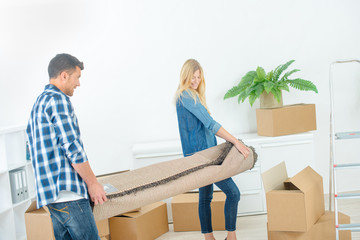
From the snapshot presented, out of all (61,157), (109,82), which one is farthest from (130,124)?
(61,157)

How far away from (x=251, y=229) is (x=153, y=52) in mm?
2033

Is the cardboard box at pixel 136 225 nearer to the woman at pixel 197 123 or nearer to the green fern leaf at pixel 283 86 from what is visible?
the woman at pixel 197 123

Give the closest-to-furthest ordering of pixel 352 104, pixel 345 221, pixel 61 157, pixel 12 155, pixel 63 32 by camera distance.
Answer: pixel 61 157
pixel 345 221
pixel 12 155
pixel 63 32
pixel 352 104

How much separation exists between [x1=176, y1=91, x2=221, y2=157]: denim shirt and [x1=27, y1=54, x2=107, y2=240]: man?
105cm

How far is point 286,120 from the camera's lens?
3.92 m

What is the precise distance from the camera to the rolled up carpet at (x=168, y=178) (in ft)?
6.97

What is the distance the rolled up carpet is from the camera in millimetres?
2123

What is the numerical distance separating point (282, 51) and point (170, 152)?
65.9 inches

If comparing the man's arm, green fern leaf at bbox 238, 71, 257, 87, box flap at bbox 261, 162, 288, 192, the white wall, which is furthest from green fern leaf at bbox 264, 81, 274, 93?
the man's arm

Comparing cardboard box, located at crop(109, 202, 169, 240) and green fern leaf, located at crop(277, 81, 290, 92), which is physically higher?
green fern leaf, located at crop(277, 81, 290, 92)

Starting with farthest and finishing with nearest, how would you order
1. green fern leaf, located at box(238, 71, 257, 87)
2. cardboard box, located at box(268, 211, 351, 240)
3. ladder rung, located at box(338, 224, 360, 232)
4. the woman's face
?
green fern leaf, located at box(238, 71, 257, 87)
the woman's face
cardboard box, located at box(268, 211, 351, 240)
ladder rung, located at box(338, 224, 360, 232)

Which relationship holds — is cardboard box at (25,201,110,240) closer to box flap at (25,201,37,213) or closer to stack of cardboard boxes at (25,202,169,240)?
box flap at (25,201,37,213)

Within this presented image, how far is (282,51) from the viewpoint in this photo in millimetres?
4359

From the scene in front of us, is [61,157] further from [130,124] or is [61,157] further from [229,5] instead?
[229,5]
